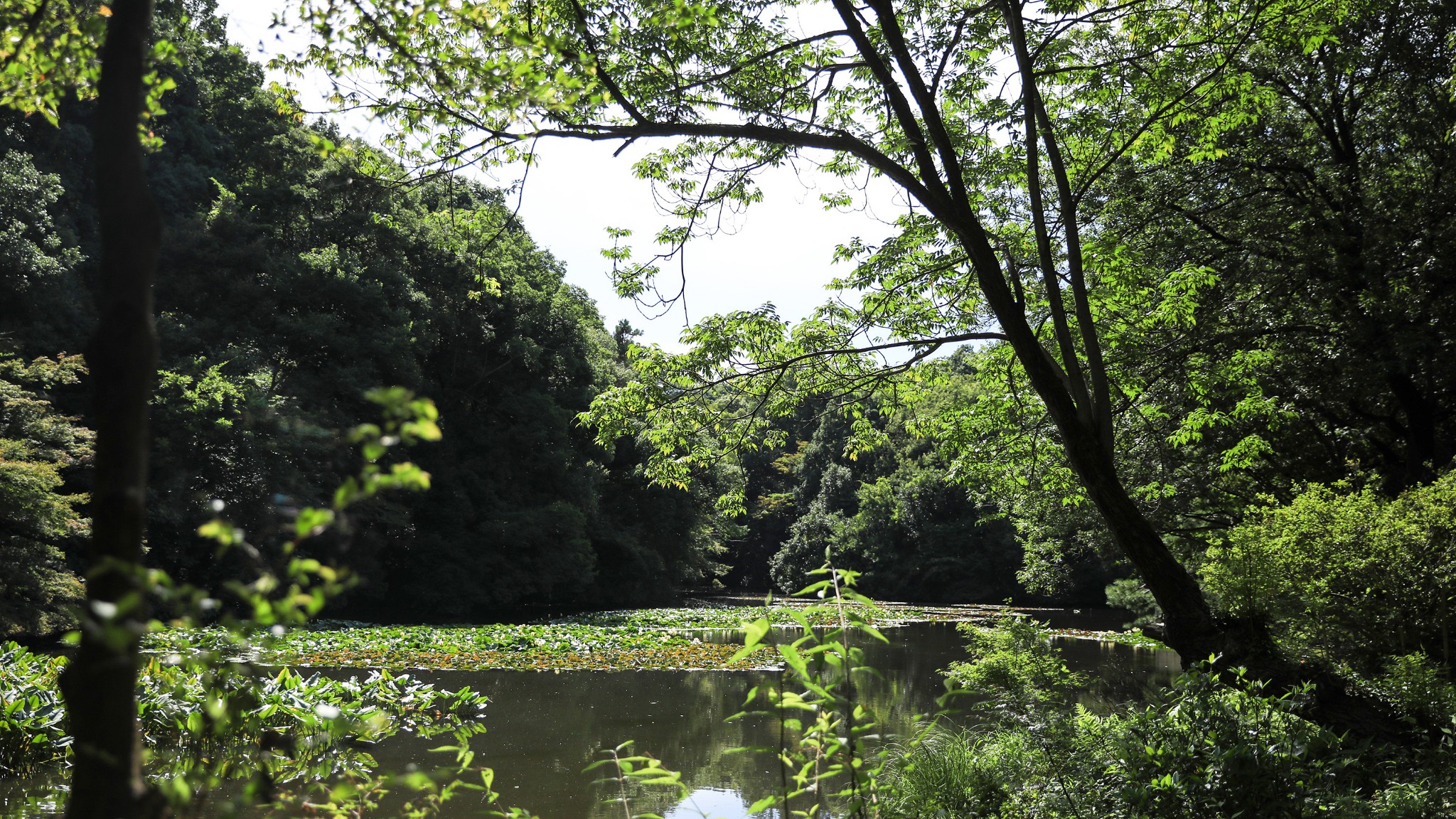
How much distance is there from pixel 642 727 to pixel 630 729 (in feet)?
0.60

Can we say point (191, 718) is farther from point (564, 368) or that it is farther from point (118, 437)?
point (564, 368)

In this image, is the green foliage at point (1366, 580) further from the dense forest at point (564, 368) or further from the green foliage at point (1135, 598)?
the green foliage at point (1135, 598)

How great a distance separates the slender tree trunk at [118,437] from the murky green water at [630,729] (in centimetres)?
240

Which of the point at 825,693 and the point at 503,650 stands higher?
the point at 825,693

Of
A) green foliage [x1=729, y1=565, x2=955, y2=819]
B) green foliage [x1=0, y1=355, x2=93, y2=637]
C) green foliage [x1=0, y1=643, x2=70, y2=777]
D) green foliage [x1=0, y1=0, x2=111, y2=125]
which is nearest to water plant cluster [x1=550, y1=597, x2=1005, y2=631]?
green foliage [x1=0, y1=355, x2=93, y2=637]

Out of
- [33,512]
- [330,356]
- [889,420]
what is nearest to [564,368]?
A: [330,356]

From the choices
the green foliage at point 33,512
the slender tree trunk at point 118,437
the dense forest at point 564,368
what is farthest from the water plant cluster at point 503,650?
the slender tree trunk at point 118,437

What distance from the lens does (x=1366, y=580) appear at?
6.62 m

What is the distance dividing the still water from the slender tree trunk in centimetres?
288

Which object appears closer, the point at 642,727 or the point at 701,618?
the point at 642,727

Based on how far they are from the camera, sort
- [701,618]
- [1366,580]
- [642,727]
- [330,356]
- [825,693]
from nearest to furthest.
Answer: [825,693] → [1366,580] → [642,727] → [701,618] → [330,356]

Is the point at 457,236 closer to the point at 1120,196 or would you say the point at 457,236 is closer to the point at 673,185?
the point at 673,185

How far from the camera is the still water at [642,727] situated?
660 cm

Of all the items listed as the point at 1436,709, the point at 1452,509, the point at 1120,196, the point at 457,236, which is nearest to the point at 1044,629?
the point at 1436,709
